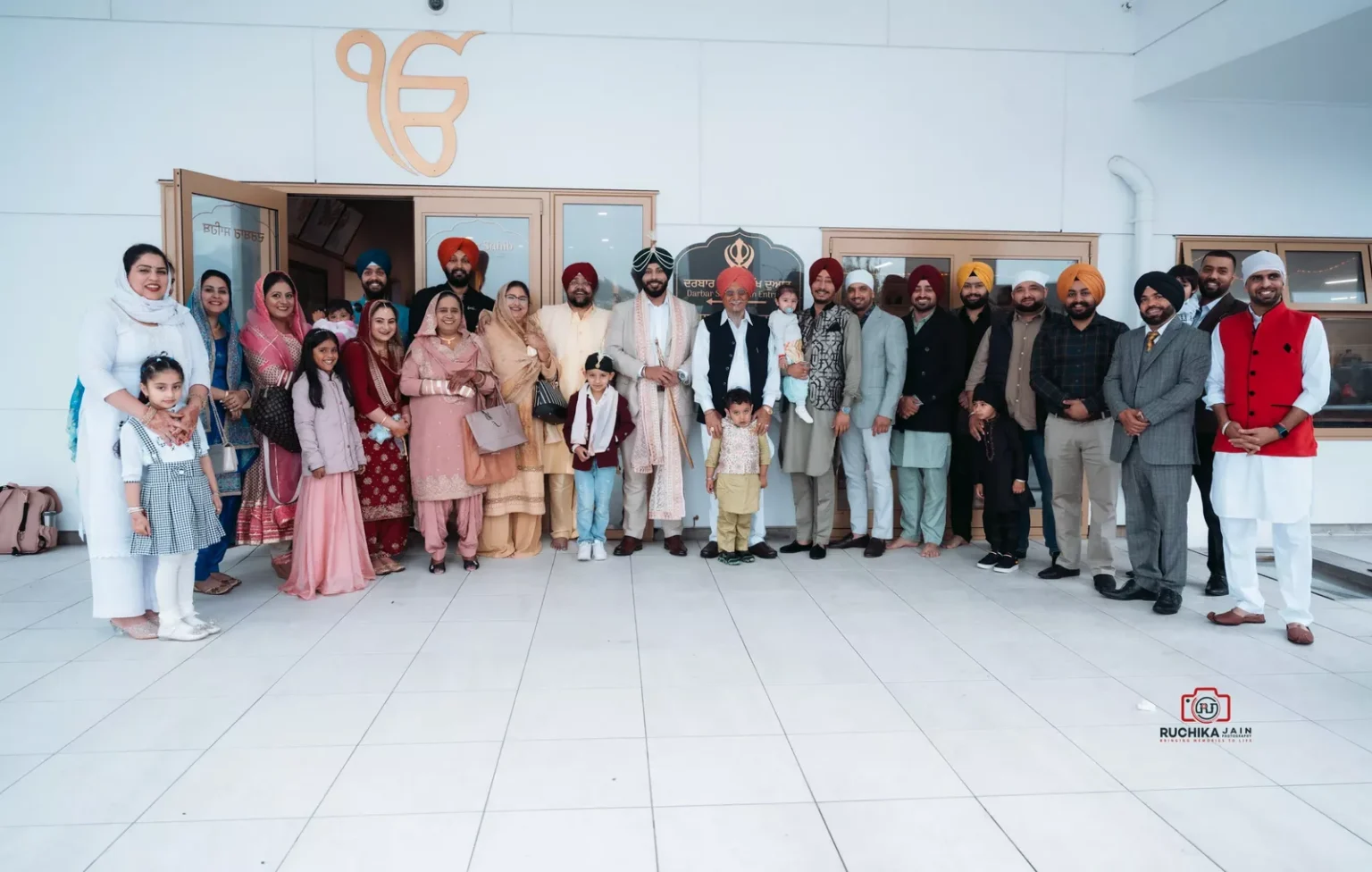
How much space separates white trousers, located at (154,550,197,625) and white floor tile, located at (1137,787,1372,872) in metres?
3.77

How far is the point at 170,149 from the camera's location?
526 centimetres

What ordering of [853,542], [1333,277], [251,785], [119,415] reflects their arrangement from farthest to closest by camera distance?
1. [1333,277]
2. [853,542]
3. [119,415]
4. [251,785]

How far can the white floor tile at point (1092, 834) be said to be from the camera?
2.01 metres

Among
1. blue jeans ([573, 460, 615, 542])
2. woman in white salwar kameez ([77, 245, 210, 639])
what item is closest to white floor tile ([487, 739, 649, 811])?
woman in white salwar kameez ([77, 245, 210, 639])

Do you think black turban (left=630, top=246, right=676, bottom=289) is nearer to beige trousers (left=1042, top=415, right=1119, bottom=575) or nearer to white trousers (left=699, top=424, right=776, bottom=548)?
white trousers (left=699, top=424, right=776, bottom=548)

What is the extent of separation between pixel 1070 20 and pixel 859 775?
5.59 meters

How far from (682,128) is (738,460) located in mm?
2338

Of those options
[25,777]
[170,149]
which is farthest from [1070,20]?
[25,777]

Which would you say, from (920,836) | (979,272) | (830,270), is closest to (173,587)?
(920,836)

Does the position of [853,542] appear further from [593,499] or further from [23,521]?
[23,521]

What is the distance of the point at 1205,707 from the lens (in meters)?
2.91

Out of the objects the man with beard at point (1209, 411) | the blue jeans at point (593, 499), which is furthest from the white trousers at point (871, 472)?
the man with beard at point (1209, 411)

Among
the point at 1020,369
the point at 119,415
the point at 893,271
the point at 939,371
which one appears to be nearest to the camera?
the point at 119,415

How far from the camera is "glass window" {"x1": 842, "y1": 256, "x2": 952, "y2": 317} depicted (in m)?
5.69
